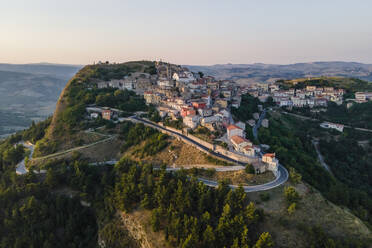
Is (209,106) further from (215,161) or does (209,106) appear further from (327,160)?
(327,160)

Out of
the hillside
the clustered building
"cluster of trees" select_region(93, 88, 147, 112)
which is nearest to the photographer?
the clustered building

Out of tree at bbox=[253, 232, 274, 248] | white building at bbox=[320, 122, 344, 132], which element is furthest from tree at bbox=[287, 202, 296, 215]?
white building at bbox=[320, 122, 344, 132]

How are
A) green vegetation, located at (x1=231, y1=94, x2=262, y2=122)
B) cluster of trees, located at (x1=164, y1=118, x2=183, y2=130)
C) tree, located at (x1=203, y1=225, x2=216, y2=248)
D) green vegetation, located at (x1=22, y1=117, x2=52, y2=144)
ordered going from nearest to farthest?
1. tree, located at (x1=203, y1=225, x2=216, y2=248)
2. cluster of trees, located at (x1=164, y1=118, x2=183, y2=130)
3. green vegetation, located at (x1=231, y1=94, x2=262, y2=122)
4. green vegetation, located at (x1=22, y1=117, x2=52, y2=144)

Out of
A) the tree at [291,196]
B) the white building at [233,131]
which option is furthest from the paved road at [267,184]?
the white building at [233,131]

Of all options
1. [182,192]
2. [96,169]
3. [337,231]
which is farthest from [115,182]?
[337,231]

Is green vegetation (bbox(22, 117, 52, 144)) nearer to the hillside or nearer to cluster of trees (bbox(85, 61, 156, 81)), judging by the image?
the hillside

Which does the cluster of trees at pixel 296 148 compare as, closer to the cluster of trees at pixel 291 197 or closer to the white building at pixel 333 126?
the white building at pixel 333 126

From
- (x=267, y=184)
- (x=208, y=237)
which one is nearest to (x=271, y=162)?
(x=267, y=184)

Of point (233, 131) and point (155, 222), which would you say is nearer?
point (155, 222)

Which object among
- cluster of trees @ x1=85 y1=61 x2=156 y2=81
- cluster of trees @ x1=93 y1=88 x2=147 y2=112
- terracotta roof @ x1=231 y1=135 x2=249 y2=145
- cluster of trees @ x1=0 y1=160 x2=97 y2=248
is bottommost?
cluster of trees @ x1=0 y1=160 x2=97 y2=248

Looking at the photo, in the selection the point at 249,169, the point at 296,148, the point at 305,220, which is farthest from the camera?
the point at 296,148

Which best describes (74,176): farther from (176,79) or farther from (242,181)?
(176,79)
